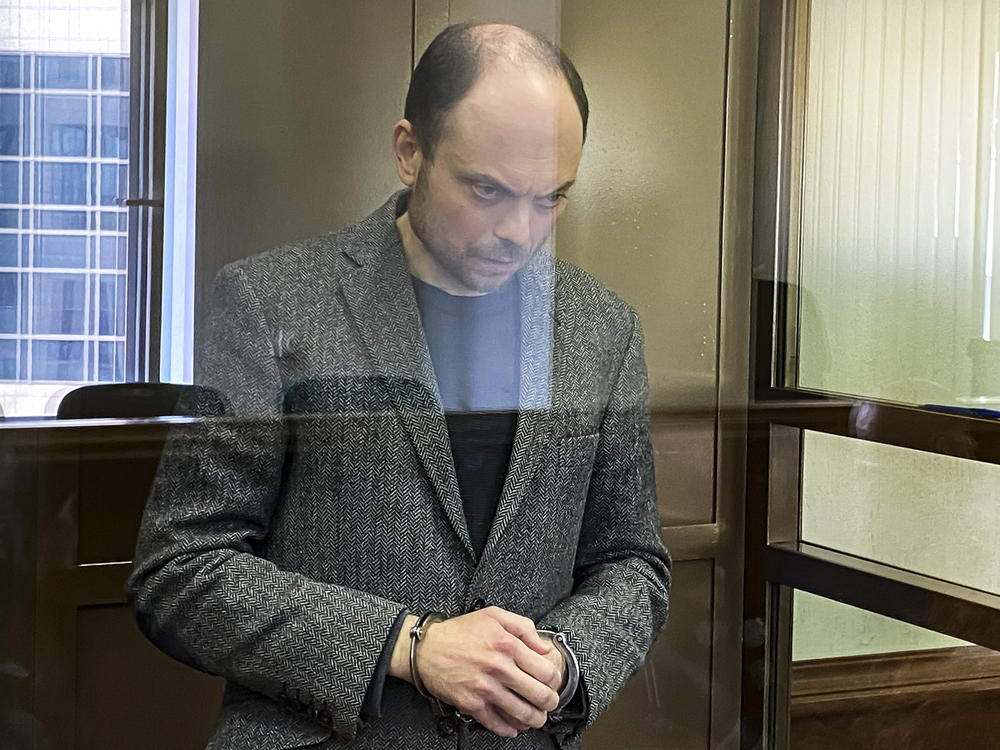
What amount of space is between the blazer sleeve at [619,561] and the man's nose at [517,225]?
120 mm

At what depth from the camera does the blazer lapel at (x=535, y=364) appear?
83 cm

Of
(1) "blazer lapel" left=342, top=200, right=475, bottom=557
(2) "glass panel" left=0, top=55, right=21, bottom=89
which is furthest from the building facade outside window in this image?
(1) "blazer lapel" left=342, top=200, right=475, bottom=557

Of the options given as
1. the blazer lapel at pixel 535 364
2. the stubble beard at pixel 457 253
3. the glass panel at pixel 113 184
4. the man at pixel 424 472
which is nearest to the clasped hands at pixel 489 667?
the man at pixel 424 472

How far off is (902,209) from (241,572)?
2.05 feet

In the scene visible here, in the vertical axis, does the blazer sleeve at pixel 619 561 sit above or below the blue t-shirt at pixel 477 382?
below

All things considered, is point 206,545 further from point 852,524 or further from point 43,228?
point 852,524

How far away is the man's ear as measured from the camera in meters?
0.79

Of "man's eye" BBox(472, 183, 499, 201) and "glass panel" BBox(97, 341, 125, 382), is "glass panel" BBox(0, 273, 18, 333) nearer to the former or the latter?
"glass panel" BBox(97, 341, 125, 382)

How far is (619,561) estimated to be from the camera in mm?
869

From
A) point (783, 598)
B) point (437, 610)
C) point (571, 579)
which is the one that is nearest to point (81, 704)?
point (437, 610)

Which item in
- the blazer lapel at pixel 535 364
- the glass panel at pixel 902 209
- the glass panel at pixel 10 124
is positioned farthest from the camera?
the glass panel at pixel 902 209

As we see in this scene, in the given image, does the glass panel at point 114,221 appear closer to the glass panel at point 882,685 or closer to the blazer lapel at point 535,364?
the blazer lapel at point 535,364

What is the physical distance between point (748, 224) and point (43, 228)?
0.53 metres

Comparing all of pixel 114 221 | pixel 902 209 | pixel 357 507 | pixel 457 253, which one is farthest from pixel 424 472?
pixel 902 209
